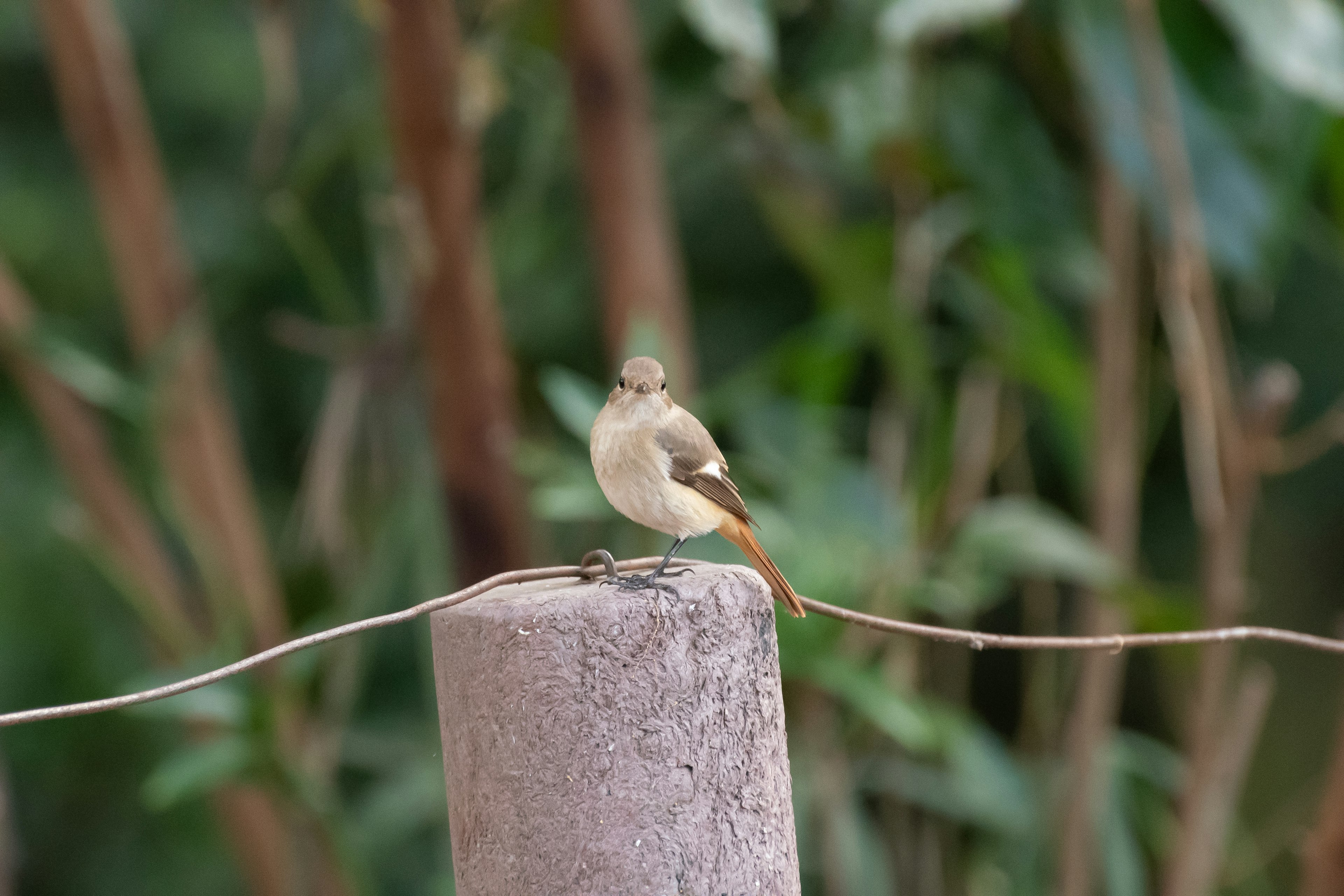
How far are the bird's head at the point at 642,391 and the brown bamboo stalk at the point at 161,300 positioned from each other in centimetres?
129

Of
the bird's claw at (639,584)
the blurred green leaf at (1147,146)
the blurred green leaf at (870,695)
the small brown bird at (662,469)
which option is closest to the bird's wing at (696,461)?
the small brown bird at (662,469)

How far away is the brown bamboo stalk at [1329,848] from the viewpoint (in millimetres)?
1705

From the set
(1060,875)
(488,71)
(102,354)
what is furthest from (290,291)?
(1060,875)

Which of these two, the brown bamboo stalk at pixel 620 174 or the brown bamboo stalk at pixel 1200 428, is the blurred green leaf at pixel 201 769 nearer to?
the brown bamboo stalk at pixel 620 174

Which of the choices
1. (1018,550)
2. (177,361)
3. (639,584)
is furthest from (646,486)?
(177,361)

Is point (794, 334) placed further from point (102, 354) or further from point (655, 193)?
point (102, 354)

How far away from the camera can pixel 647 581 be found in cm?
79

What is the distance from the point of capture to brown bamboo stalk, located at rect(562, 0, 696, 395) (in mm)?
2113

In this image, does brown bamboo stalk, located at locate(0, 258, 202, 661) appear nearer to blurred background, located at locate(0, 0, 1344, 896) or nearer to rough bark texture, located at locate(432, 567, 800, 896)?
blurred background, located at locate(0, 0, 1344, 896)

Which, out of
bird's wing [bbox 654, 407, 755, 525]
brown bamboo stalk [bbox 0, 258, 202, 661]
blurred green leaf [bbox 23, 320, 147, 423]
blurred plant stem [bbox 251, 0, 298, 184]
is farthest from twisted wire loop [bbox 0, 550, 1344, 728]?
blurred plant stem [bbox 251, 0, 298, 184]

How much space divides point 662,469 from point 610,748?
1.12 ft

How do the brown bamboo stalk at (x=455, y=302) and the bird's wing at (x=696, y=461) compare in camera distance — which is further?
the brown bamboo stalk at (x=455, y=302)

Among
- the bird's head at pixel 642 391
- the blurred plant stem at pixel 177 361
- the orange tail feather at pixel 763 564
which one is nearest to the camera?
the orange tail feather at pixel 763 564

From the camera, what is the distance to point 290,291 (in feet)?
9.50
